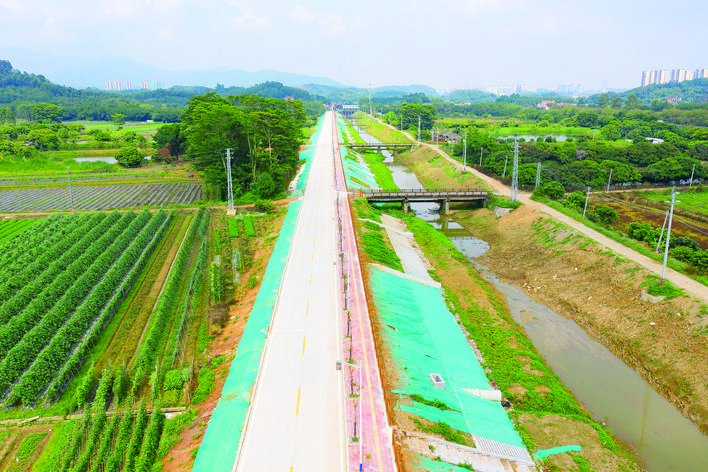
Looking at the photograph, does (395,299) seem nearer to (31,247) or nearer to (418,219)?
(418,219)

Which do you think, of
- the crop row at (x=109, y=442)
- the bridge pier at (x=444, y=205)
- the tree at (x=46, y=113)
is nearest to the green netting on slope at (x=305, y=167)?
the bridge pier at (x=444, y=205)

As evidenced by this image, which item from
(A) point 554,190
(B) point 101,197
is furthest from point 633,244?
(B) point 101,197

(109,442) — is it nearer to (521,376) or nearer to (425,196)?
(521,376)

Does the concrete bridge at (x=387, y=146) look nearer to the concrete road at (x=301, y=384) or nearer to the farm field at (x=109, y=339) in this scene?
the farm field at (x=109, y=339)

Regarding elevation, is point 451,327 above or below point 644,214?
below

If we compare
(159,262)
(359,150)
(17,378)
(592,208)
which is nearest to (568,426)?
(17,378)

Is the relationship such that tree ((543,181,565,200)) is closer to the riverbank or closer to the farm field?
the riverbank
